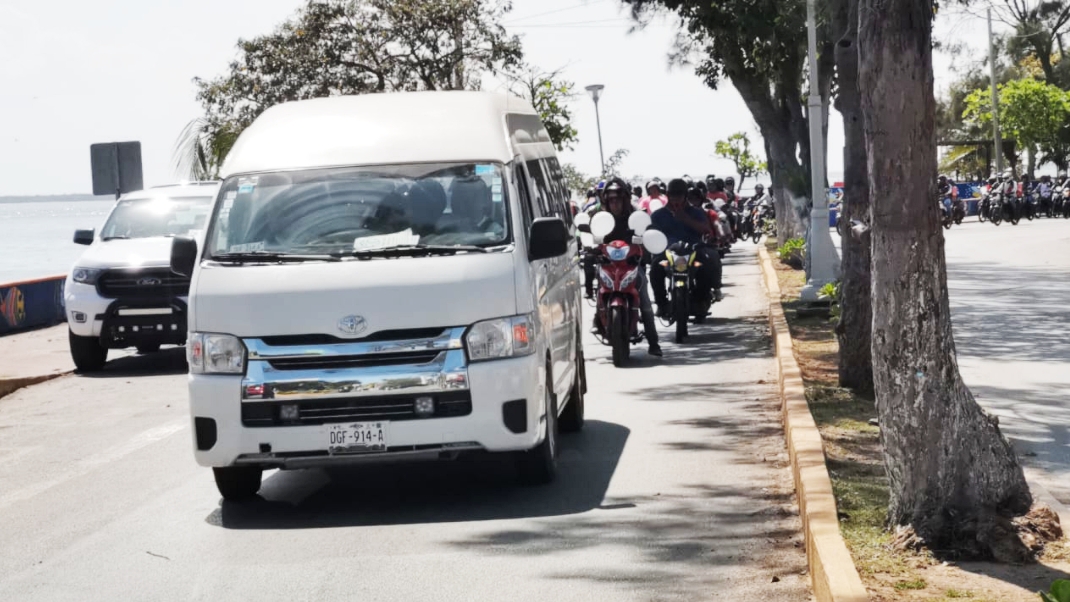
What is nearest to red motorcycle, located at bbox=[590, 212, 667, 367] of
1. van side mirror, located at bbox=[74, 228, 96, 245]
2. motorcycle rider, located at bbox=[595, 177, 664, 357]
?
motorcycle rider, located at bbox=[595, 177, 664, 357]

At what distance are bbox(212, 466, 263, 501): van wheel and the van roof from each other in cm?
178

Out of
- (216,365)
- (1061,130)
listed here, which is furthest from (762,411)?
(1061,130)

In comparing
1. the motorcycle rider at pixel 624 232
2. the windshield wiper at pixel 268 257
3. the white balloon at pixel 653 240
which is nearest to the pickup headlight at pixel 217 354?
the windshield wiper at pixel 268 257

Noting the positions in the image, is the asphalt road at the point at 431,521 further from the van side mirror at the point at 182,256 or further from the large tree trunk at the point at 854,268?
the van side mirror at the point at 182,256

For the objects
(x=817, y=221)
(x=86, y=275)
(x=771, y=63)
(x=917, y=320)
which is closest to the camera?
(x=917, y=320)

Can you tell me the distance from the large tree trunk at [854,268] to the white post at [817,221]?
7175 mm

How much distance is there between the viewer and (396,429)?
8852 millimetres

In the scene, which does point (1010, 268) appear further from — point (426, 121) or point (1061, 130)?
point (1061, 130)

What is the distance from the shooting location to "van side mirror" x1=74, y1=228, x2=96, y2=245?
18.6 metres

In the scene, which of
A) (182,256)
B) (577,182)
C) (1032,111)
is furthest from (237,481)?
(1032,111)

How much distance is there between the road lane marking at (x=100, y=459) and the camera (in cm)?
1059

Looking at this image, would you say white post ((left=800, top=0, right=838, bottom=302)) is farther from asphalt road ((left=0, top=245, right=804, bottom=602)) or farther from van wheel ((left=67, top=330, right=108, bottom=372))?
asphalt road ((left=0, top=245, right=804, bottom=602))

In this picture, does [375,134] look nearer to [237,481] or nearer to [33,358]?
[237,481]

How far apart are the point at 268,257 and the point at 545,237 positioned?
1566 millimetres
